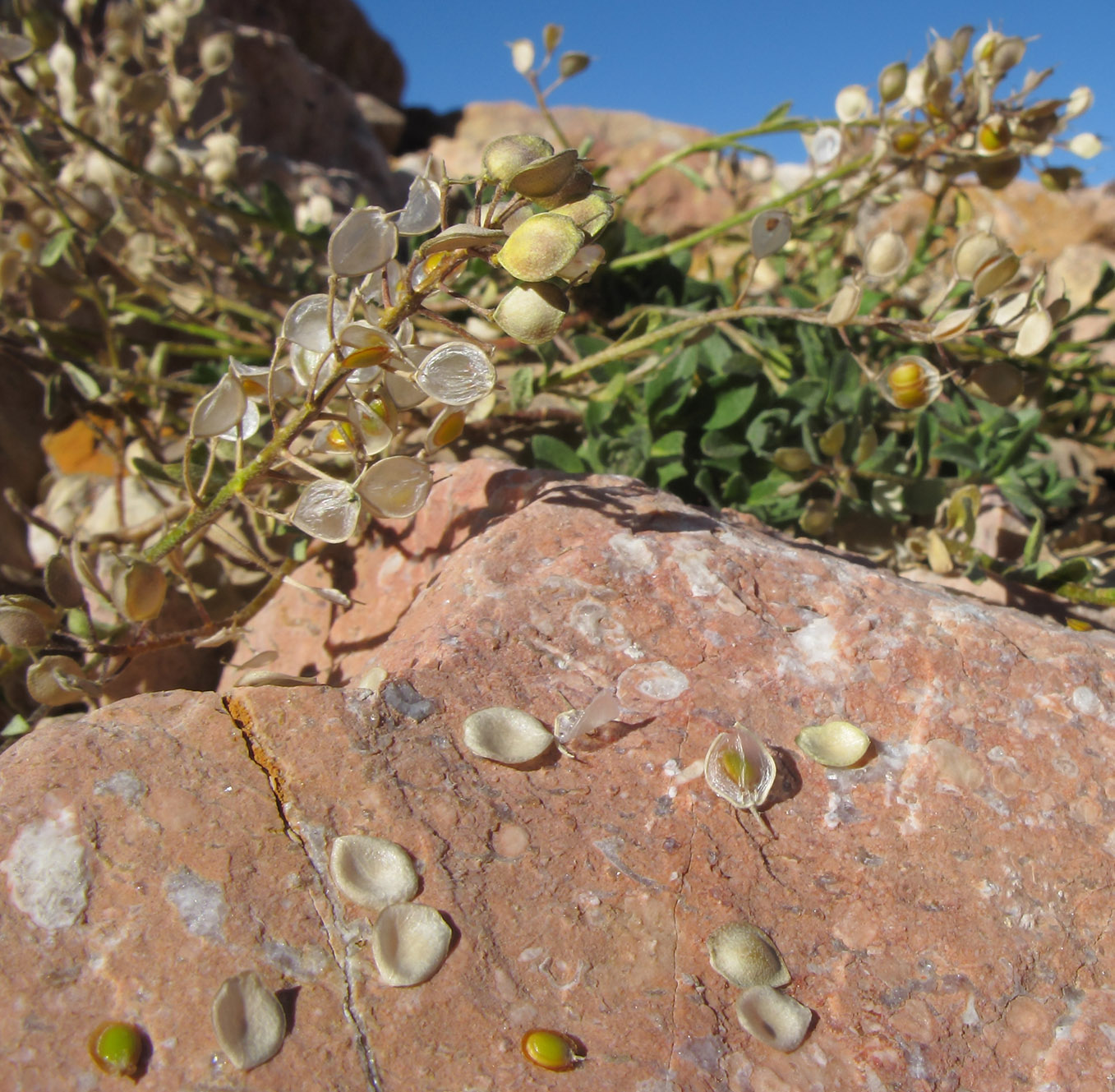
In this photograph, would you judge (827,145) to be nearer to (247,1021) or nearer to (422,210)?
(422,210)

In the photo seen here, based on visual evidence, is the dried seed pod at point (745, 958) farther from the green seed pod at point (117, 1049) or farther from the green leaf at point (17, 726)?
the green leaf at point (17, 726)

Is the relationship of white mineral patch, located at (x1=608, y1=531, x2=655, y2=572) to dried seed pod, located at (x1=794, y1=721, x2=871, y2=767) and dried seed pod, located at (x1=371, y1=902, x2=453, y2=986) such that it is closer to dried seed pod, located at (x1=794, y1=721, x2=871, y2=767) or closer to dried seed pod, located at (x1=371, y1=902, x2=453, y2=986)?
dried seed pod, located at (x1=794, y1=721, x2=871, y2=767)

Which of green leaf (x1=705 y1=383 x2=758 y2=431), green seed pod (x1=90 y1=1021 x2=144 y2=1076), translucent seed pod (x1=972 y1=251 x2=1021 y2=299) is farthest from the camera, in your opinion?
green leaf (x1=705 y1=383 x2=758 y2=431)


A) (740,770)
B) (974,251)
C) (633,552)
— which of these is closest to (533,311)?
(633,552)

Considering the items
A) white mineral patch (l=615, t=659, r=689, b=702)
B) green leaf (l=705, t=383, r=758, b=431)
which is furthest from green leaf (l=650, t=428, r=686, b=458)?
white mineral patch (l=615, t=659, r=689, b=702)

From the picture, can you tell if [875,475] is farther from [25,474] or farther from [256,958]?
[25,474]
